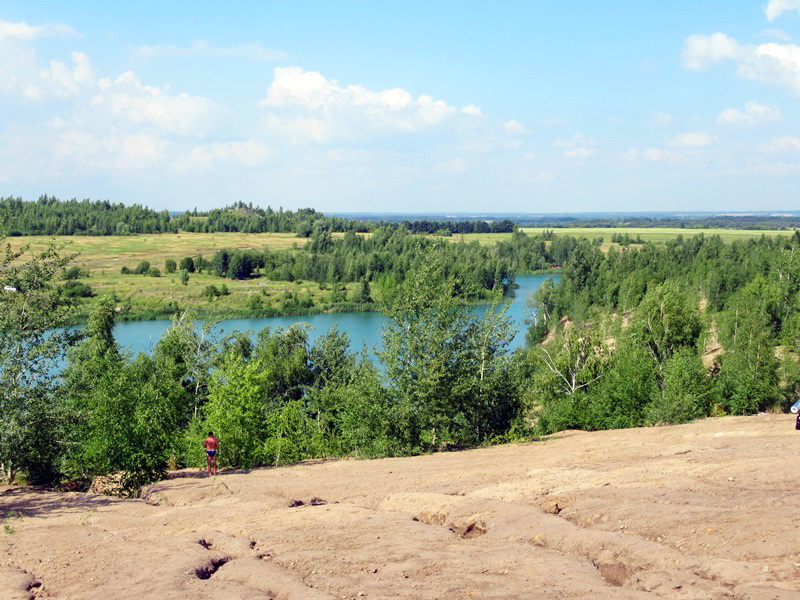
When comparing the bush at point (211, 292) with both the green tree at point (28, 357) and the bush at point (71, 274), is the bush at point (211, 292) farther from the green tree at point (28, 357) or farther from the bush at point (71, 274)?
the green tree at point (28, 357)

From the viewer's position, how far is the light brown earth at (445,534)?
9070 millimetres

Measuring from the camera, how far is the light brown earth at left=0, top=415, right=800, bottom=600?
907 cm

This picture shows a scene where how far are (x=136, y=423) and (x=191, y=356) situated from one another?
2011cm

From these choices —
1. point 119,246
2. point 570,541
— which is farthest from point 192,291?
point 570,541

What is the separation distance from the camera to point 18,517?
1401 centimetres

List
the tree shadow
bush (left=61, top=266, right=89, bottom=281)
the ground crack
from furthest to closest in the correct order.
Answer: bush (left=61, top=266, right=89, bottom=281), the tree shadow, the ground crack

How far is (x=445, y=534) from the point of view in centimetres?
1161

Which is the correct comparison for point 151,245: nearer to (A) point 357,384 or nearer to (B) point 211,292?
(B) point 211,292

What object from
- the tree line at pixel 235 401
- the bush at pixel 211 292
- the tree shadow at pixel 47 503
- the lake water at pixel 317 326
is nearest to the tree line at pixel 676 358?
the tree line at pixel 235 401

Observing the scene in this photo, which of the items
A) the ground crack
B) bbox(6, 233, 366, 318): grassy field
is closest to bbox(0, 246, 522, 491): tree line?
the ground crack

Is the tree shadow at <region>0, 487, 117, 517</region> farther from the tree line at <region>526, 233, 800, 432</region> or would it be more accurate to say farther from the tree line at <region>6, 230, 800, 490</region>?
the tree line at <region>526, 233, 800, 432</region>

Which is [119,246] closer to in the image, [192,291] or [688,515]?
[192,291]

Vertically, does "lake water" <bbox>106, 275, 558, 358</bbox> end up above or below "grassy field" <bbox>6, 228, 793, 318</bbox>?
below

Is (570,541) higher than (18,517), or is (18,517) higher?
(570,541)
